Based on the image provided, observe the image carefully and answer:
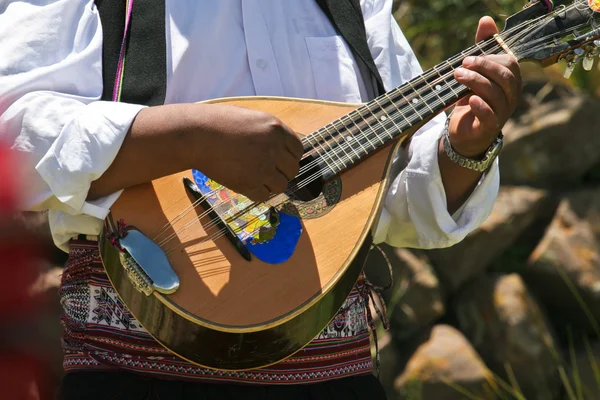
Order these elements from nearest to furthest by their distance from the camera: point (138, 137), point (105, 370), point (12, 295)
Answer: point (12, 295) < point (138, 137) < point (105, 370)

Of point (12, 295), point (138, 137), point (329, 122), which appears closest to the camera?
point (12, 295)

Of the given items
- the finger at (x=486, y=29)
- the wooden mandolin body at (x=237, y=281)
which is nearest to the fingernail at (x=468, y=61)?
the finger at (x=486, y=29)

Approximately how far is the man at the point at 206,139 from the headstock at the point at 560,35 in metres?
0.08

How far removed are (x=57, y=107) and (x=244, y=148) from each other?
1.34ft

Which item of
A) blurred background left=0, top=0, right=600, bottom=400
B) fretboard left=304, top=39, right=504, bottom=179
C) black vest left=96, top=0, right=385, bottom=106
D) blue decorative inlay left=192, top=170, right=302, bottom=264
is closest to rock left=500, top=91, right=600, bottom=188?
blurred background left=0, top=0, right=600, bottom=400

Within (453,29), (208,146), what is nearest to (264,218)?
(208,146)

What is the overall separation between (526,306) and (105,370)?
2598 millimetres

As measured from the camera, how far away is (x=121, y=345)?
1.92m

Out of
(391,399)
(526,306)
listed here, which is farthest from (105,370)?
(526,306)

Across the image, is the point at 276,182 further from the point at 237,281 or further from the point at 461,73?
the point at 461,73

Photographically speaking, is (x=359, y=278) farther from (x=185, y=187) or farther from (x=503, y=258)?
(x=503, y=258)

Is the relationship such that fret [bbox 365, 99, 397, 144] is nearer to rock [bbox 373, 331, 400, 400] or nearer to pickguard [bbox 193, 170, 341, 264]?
pickguard [bbox 193, 170, 341, 264]

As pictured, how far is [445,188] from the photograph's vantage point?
2.14 meters

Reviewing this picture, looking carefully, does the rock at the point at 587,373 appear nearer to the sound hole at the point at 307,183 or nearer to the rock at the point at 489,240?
the rock at the point at 489,240
